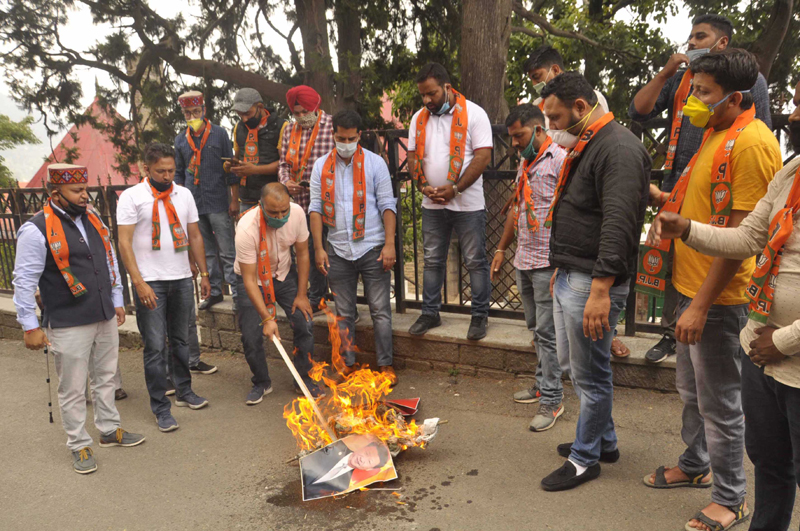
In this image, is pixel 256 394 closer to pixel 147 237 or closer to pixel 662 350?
pixel 147 237

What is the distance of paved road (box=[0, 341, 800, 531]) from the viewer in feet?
11.1

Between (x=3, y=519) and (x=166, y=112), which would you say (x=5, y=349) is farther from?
(x=166, y=112)

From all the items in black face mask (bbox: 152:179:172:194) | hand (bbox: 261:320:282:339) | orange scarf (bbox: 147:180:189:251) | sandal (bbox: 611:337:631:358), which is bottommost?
sandal (bbox: 611:337:631:358)

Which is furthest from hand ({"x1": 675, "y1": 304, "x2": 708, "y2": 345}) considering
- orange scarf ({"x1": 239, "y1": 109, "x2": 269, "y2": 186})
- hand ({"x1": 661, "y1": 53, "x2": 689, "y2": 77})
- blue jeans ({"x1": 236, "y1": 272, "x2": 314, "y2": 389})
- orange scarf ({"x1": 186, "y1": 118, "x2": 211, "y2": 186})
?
orange scarf ({"x1": 186, "y1": 118, "x2": 211, "y2": 186})

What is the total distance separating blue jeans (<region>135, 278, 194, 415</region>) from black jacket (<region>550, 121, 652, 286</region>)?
10.6ft

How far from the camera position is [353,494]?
3635 millimetres

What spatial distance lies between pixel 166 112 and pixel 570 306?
10586 mm

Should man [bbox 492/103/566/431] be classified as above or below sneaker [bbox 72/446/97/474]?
above

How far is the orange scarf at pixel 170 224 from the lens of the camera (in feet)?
16.1

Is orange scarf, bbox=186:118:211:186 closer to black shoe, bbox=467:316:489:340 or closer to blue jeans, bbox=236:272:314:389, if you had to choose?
blue jeans, bbox=236:272:314:389

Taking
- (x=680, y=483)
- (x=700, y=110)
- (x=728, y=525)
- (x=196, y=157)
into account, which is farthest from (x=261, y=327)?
(x=700, y=110)

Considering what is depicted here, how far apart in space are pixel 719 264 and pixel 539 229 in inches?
69.7

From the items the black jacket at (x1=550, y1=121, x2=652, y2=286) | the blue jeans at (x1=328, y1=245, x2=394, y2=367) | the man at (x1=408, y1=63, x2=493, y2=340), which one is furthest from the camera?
the blue jeans at (x1=328, y1=245, x2=394, y2=367)

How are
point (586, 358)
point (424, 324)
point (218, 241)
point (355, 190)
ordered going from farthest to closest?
point (218, 241)
point (424, 324)
point (355, 190)
point (586, 358)
